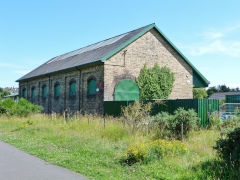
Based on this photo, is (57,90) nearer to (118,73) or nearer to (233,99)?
(118,73)

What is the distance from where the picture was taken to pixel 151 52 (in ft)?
68.0

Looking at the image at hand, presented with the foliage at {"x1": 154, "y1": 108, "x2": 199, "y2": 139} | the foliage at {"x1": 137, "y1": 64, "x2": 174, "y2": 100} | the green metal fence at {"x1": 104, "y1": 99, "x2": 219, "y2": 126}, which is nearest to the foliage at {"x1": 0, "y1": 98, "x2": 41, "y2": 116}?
the foliage at {"x1": 137, "y1": 64, "x2": 174, "y2": 100}

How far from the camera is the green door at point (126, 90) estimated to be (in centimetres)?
1880

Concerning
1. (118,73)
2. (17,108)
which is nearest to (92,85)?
(118,73)

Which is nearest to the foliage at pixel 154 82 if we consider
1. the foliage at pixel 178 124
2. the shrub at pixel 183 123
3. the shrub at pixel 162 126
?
the shrub at pixel 162 126

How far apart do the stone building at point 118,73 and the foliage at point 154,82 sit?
1.59ft

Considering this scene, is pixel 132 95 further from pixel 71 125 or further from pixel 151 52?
pixel 71 125

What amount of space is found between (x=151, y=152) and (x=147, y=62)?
1420cm

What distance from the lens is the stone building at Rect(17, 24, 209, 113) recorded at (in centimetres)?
1856

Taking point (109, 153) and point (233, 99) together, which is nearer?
point (109, 153)

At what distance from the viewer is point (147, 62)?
20.5 m

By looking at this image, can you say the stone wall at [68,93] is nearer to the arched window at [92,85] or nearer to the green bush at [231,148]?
the arched window at [92,85]

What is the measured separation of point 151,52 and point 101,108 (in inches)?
251

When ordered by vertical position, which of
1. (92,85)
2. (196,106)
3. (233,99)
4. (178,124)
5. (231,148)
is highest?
(92,85)
